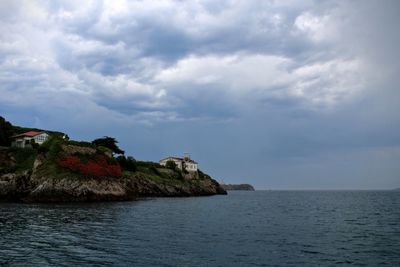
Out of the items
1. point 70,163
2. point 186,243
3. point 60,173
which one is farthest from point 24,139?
point 186,243

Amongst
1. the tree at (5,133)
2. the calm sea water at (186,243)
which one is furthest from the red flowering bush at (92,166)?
the calm sea water at (186,243)

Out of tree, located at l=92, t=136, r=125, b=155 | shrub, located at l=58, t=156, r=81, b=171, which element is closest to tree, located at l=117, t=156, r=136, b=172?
tree, located at l=92, t=136, r=125, b=155

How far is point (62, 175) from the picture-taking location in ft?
296

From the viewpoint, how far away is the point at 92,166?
326 ft

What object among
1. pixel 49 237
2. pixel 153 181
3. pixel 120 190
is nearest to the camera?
pixel 49 237

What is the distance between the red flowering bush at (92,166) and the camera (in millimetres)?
94938

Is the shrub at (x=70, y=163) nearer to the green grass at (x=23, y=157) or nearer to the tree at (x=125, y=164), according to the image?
the green grass at (x=23, y=157)

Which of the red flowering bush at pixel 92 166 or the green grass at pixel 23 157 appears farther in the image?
the green grass at pixel 23 157

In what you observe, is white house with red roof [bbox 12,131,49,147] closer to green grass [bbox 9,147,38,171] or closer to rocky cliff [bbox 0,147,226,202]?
green grass [bbox 9,147,38,171]

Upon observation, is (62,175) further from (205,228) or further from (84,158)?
(205,228)

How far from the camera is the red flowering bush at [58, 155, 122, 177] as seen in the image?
94.9 metres

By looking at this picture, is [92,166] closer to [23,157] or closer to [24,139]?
[23,157]

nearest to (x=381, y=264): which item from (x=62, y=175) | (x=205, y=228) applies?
(x=205, y=228)

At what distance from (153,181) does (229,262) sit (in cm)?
12017
